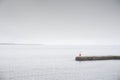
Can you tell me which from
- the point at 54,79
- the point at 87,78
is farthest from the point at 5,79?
the point at 87,78

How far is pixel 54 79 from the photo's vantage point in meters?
12.9

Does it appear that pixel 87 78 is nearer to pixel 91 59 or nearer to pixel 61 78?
pixel 61 78

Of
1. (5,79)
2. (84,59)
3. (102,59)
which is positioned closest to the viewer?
(5,79)

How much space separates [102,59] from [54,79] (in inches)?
742

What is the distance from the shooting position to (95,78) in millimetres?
13641

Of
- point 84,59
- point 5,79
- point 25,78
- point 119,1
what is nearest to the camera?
point 5,79

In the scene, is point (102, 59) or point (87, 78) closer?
point (87, 78)

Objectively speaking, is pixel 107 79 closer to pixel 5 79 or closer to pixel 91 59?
pixel 5 79

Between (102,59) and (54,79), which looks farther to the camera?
(102,59)

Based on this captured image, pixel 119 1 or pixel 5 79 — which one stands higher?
pixel 119 1

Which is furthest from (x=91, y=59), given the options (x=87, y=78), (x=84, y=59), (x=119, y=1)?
(x=87, y=78)

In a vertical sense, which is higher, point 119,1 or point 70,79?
point 119,1

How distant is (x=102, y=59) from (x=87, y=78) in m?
16.9

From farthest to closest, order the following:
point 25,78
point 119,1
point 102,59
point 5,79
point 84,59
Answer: point 102,59 → point 84,59 → point 119,1 → point 25,78 → point 5,79
